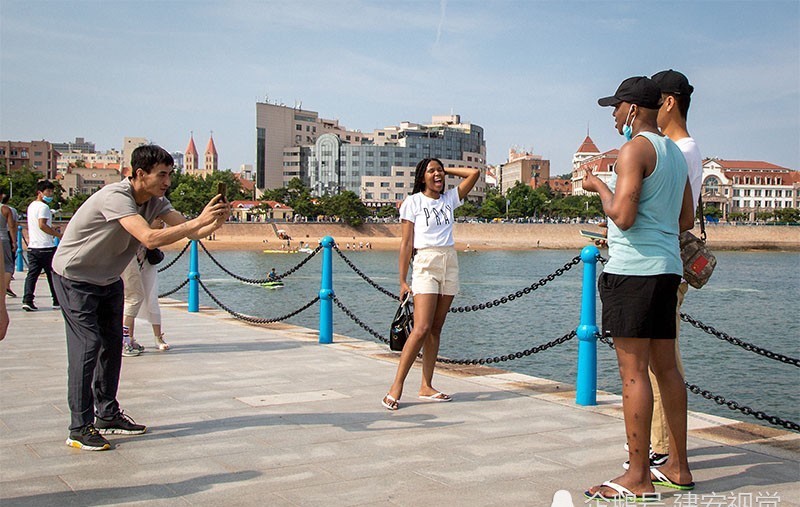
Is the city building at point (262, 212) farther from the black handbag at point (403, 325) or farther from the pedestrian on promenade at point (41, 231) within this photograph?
the black handbag at point (403, 325)

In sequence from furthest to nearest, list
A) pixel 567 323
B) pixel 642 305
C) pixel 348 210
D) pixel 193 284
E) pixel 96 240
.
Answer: pixel 348 210 → pixel 567 323 → pixel 193 284 → pixel 96 240 → pixel 642 305

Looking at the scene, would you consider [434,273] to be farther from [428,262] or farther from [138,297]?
[138,297]

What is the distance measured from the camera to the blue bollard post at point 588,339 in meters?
6.23

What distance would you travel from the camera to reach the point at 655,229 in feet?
12.9

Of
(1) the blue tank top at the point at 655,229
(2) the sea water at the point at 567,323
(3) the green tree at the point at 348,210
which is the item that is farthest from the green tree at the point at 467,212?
(1) the blue tank top at the point at 655,229

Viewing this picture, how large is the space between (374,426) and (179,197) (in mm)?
110826

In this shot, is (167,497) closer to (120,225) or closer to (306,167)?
(120,225)

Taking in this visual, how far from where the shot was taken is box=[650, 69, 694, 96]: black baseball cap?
446 cm

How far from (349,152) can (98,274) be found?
13802 centimetres

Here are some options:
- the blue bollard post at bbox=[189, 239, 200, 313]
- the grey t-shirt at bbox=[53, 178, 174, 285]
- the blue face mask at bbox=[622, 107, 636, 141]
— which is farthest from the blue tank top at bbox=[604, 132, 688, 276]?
the blue bollard post at bbox=[189, 239, 200, 313]

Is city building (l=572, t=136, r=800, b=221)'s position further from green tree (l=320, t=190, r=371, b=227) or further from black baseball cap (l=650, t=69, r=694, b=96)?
black baseball cap (l=650, t=69, r=694, b=96)

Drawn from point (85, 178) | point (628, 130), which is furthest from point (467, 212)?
point (628, 130)

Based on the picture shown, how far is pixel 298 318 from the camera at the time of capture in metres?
25.1

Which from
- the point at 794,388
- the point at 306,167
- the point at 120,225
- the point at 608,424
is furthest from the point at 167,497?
the point at 306,167
